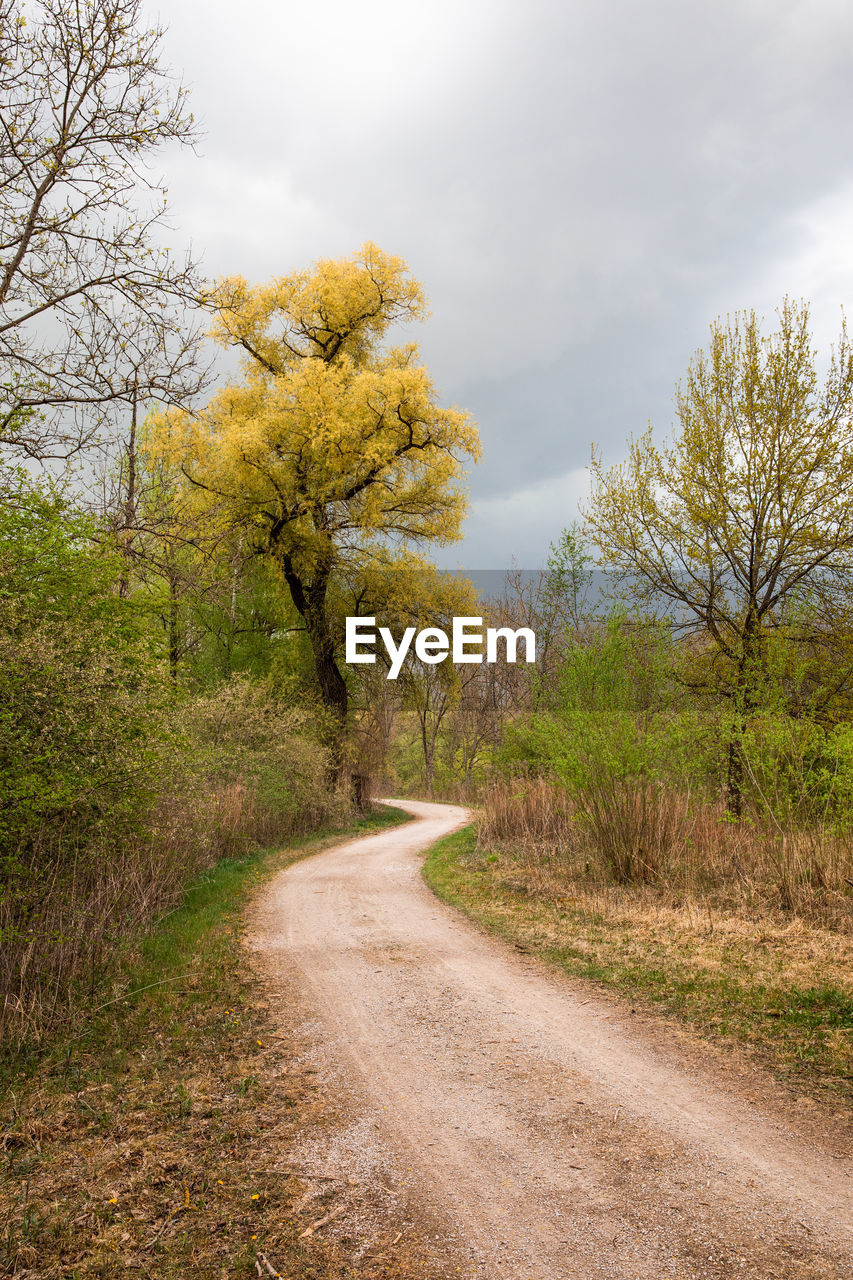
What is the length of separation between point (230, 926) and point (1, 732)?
5.01 metres

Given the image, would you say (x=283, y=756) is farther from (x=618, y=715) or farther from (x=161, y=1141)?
(x=161, y=1141)

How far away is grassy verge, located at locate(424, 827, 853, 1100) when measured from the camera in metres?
5.59

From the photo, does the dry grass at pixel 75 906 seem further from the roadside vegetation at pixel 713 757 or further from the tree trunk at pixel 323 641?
the tree trunk at pixel 323 641

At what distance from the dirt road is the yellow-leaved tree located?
652 inches

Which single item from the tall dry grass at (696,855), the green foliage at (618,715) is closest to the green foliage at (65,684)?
the green foliage at (618,715)

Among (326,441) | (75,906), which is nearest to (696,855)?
(75,906)

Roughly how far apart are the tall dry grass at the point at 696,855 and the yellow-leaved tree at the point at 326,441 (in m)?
12.9

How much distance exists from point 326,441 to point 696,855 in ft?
50.8

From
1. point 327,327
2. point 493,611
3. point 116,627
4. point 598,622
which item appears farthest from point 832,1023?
point 493,611

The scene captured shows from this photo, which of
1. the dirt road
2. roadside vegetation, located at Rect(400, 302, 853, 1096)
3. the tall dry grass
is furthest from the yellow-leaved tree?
the dirt road

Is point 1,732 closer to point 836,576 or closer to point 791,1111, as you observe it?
point 791,1111

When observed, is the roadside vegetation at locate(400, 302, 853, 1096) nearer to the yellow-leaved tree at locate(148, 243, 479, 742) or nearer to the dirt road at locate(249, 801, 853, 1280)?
the dirt road at locate(249, 801, 853, 1280)

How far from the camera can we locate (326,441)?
71.1 feet

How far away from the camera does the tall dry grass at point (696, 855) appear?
8992 mm
